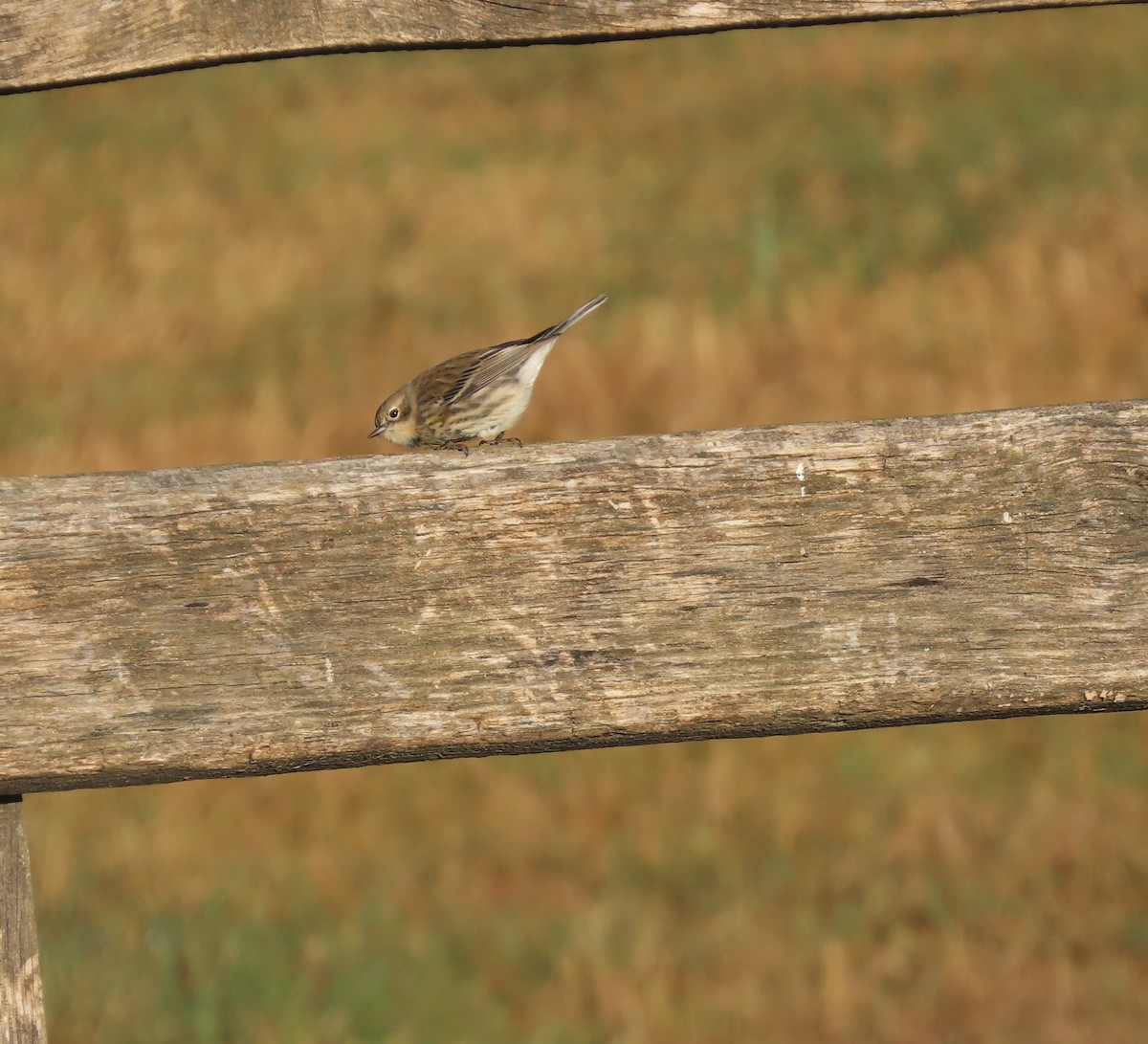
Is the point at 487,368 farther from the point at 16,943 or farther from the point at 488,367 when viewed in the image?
the point at 16,943

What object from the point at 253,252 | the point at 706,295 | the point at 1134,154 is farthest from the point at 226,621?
the point at 1134,154

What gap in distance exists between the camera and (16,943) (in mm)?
2117

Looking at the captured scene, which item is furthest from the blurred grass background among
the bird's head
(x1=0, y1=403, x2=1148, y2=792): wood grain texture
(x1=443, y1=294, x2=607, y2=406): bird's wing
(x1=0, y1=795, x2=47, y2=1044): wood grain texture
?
(x1=0, y1=403, x2=1148, y2=792): wood grain texture

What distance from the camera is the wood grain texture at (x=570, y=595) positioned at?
202 cm

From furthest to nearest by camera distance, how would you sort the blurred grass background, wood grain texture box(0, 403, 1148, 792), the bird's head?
1. the bird's head
2. the blurred grass background
3. wood grain texture box(0, 403, 1148, 792)

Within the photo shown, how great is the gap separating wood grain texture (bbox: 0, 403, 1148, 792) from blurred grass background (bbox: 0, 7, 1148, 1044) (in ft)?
9.14

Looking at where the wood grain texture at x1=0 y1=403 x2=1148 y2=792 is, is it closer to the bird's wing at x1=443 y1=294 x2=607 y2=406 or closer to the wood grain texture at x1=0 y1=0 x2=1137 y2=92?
the wood grain texture at x1=0 y1=0 x2=1137 y2=92

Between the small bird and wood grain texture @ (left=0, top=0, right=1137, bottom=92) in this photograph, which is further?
the small bird

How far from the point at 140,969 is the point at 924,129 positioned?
5.72 metres

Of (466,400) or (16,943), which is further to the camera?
(466,400)

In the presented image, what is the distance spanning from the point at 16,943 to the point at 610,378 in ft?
Answer: 15.7

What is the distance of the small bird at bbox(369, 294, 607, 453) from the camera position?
16.3ft

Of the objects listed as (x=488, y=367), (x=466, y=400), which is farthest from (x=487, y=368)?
(x=466, y=400)

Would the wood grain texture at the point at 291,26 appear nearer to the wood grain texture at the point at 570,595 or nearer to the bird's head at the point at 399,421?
the wood grain texture at the point at 570,595
